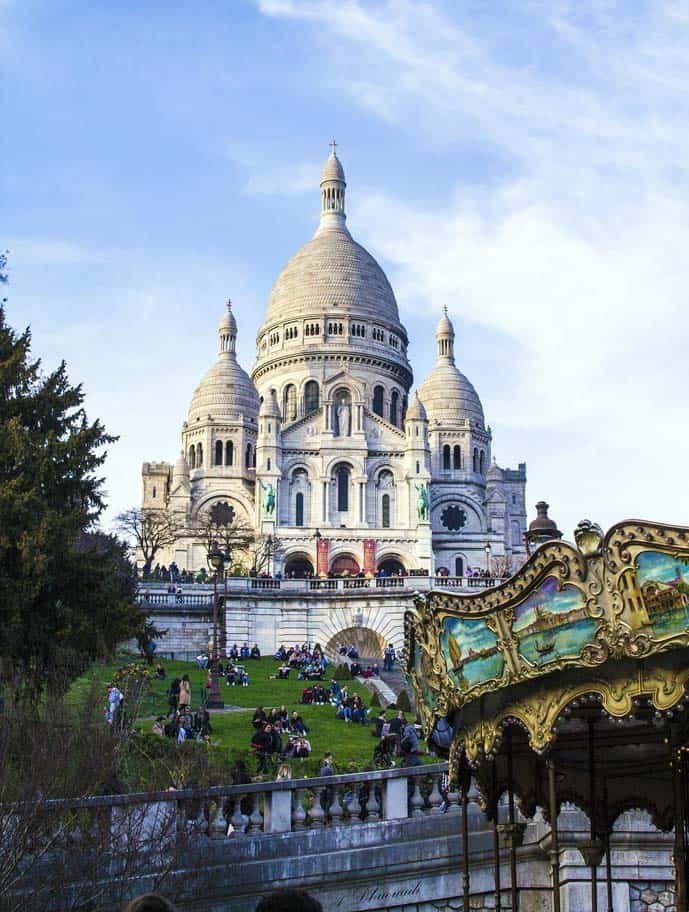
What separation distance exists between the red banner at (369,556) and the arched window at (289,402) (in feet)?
46.9

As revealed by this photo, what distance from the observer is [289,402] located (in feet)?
260

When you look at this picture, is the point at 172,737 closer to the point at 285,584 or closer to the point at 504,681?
the point at 504,681

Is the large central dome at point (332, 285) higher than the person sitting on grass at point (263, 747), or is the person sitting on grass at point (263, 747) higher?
the large central dome at point (332, 285)

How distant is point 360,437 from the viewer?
7106 centimetres

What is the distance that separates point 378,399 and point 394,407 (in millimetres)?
1108

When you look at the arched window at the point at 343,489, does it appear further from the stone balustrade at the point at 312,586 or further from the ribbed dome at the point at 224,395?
the stone balustrade at the point at 312,586

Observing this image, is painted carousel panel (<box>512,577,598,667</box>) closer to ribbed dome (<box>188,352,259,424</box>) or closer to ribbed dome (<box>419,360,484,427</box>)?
ribbed dome (<box>188,352,259,424</box>)

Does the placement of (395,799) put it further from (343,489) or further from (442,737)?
(343,489)

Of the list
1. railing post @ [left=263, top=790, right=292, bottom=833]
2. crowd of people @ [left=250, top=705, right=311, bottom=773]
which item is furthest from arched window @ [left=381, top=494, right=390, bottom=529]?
railing post @ [left=263, top=790, right=292, bottom=833]

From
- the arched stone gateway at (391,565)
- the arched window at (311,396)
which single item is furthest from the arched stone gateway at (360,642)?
the arched window at (311,396)

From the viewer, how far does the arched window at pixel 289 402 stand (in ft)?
257

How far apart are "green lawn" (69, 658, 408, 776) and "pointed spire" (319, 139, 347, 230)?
56.5 metres

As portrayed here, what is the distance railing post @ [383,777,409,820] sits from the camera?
15.1 m

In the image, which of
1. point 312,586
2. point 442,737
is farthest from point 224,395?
point 442,737
